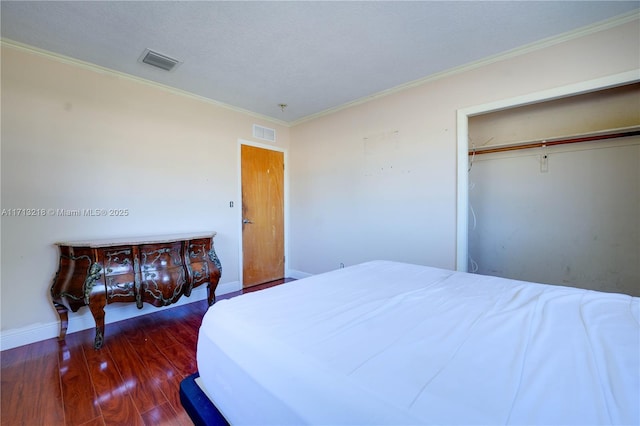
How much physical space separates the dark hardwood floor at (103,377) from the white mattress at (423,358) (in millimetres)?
857

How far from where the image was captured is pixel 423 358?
29.6 inches

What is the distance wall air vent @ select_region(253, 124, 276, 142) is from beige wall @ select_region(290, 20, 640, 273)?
1.19ft

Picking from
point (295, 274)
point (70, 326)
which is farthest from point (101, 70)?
point (295, 274)

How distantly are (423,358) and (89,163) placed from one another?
3155 mm

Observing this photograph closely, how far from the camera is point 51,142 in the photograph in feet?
7.57

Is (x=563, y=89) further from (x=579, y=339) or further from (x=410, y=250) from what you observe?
(x=579, y=339)

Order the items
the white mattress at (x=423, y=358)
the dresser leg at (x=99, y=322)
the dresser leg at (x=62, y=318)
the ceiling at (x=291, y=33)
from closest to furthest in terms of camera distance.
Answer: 1. the white mattress at (x=423, y=358)
2. the ceiling at (x=291, y=33)
3. the dresser leg at (x=99, y=322)
4. the dresser leg at (x=62, y=318)

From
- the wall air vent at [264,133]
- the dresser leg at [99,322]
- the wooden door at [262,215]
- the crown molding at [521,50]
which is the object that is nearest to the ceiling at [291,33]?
the crown molding at [521,50]

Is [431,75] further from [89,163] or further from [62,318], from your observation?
[62,318]

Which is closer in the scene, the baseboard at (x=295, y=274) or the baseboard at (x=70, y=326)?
the baseboard at (x=70, y=326)

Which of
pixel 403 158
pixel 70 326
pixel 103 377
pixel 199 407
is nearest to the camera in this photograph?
pixel 199 407

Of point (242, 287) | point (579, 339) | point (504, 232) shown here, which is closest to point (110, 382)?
point (242, 287)

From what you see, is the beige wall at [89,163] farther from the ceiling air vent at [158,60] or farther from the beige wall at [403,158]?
the beige wall at [403,158]

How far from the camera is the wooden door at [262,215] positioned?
12.2 feet
